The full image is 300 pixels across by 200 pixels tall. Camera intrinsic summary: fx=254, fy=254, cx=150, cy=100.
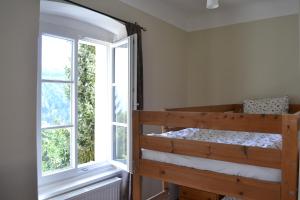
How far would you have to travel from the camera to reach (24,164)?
1663mm

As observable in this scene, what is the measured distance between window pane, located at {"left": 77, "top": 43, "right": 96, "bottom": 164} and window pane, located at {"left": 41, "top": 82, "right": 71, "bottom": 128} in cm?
61

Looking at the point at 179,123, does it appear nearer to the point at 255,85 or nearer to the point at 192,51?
the point at 255,85

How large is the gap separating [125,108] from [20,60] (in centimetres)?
109

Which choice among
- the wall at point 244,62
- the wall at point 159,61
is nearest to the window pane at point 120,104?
the wall at point 159,61

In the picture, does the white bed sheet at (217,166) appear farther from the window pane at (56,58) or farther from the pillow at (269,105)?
the pillow at (269,105)

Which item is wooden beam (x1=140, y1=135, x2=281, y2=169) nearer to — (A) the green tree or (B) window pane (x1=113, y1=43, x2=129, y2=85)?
(B) window pane (x1=113, y1=43, x2=129, y2=85)

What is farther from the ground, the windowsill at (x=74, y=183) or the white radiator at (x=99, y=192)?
the windowsill at (x=74, y=183)

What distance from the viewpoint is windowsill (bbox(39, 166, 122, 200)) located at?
2023 millimetres

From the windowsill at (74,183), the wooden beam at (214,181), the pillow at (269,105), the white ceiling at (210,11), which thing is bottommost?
the windowsill at (74,183)

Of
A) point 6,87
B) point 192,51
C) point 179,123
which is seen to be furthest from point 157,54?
point 6,87

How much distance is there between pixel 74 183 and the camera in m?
2.23

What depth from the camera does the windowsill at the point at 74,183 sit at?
2023 mm

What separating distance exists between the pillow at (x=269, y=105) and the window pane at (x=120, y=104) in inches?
57.8

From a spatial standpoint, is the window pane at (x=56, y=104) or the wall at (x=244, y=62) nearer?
the window pane at (x=56, y=104)
